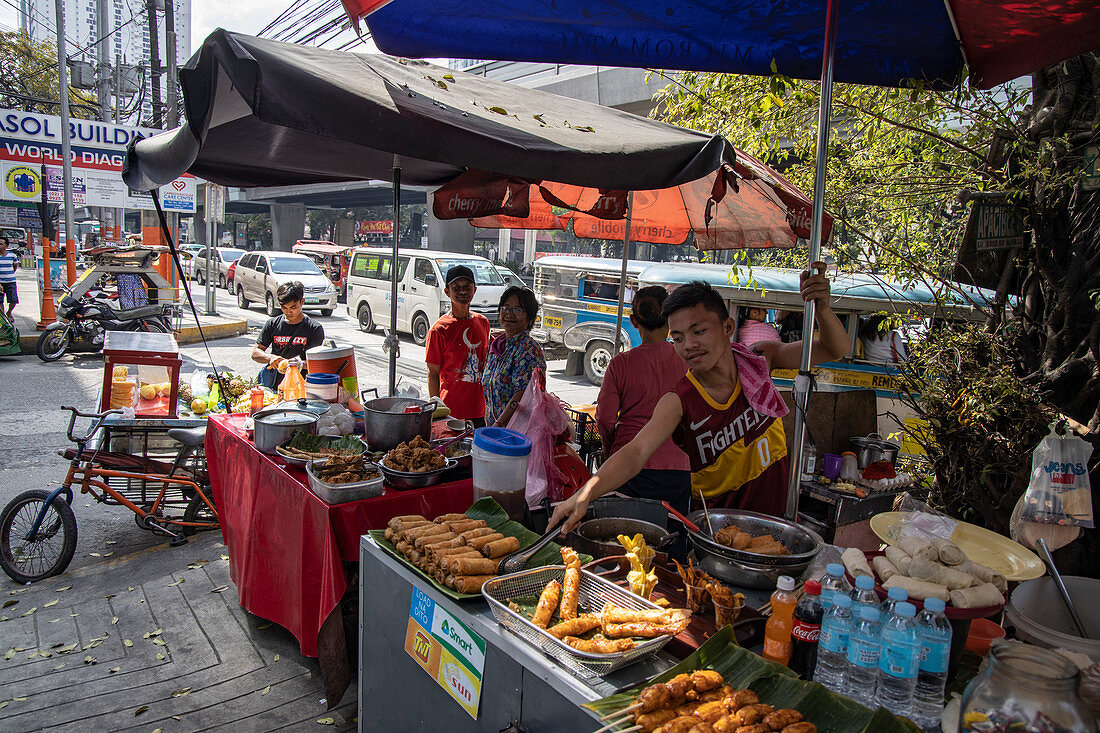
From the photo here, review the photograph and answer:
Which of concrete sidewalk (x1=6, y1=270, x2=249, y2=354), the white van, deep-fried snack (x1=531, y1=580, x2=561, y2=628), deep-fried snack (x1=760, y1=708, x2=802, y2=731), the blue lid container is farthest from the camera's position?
A: the white van

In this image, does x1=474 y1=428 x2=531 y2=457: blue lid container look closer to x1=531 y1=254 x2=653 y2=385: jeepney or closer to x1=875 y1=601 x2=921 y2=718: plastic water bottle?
x1=875 y1=601 x2=921 y2=718: plastic water bottle

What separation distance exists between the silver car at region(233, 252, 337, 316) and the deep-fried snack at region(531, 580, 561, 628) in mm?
18656

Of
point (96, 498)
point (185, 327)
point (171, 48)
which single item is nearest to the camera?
point (96, 498)

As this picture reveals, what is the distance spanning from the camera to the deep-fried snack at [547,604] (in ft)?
6.48

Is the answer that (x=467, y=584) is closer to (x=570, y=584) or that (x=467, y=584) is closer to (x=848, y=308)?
(x=570, y=584)

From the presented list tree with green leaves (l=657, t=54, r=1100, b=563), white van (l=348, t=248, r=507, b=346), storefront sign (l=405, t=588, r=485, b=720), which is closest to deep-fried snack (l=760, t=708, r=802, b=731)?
storefront sign (l=405, t=588, r=485, b=720)

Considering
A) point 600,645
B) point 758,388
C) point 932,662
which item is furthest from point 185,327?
point 932,662

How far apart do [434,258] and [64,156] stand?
329 inches

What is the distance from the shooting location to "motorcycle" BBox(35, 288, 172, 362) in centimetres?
1144

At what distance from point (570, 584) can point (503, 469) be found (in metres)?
0.87

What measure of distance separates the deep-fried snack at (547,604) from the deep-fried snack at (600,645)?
137 mm

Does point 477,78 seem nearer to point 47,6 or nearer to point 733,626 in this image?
point 733,626

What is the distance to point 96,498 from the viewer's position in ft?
15.1

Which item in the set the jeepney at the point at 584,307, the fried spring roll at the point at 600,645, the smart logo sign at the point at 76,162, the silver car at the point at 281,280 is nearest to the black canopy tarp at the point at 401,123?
the fried spring roll at the point at 600,645
